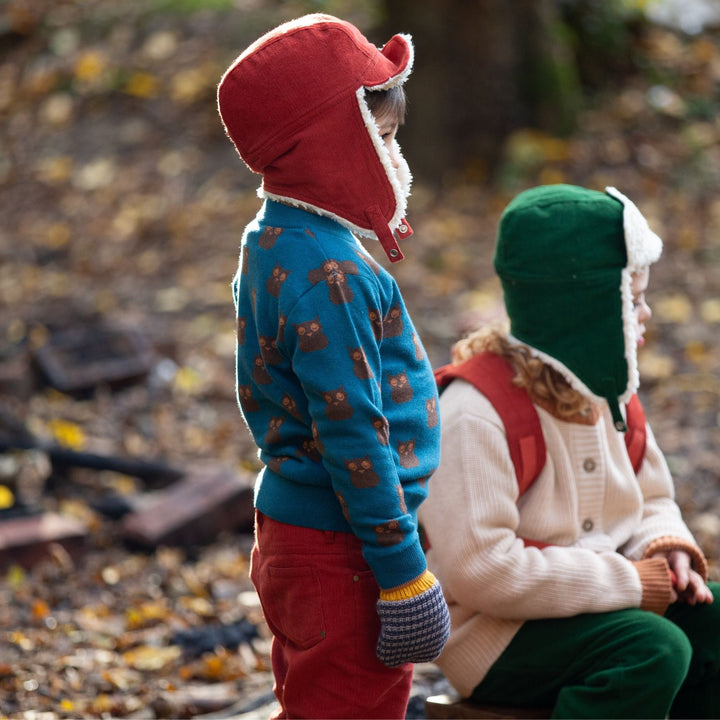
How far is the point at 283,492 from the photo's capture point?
2189 millimetres

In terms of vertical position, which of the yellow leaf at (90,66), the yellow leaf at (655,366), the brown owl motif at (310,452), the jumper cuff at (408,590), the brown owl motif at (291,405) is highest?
the brown owl motif at (291,405)

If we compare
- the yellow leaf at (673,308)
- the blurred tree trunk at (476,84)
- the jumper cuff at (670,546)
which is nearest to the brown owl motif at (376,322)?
the jumper cuff at (670,546)

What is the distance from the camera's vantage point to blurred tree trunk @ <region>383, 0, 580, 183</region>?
8.14 metres

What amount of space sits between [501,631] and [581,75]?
Answer: 712 centimetres

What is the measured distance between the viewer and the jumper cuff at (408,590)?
6.63 ft

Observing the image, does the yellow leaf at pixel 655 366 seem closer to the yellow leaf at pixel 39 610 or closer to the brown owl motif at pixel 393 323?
the yellow leaf at pixel 39 610

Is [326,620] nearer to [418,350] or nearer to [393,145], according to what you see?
[418,350]

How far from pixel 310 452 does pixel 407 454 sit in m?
0.20

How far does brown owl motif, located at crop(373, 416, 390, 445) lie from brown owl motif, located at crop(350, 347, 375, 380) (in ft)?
0.28

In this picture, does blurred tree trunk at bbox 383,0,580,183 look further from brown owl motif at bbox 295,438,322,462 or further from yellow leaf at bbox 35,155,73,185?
brown owl motif at bbox 295,438,322,462

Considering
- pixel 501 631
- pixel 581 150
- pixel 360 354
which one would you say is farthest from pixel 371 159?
pixel 581 150

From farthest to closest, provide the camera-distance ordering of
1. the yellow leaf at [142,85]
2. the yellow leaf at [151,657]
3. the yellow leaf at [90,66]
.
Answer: the yellow leaf at [90,66]
the yellow leaf at [142,85]
the yellow leaf at [151,657]

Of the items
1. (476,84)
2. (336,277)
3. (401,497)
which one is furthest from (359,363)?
(476,84)

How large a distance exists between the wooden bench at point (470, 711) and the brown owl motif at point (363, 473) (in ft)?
3.17
